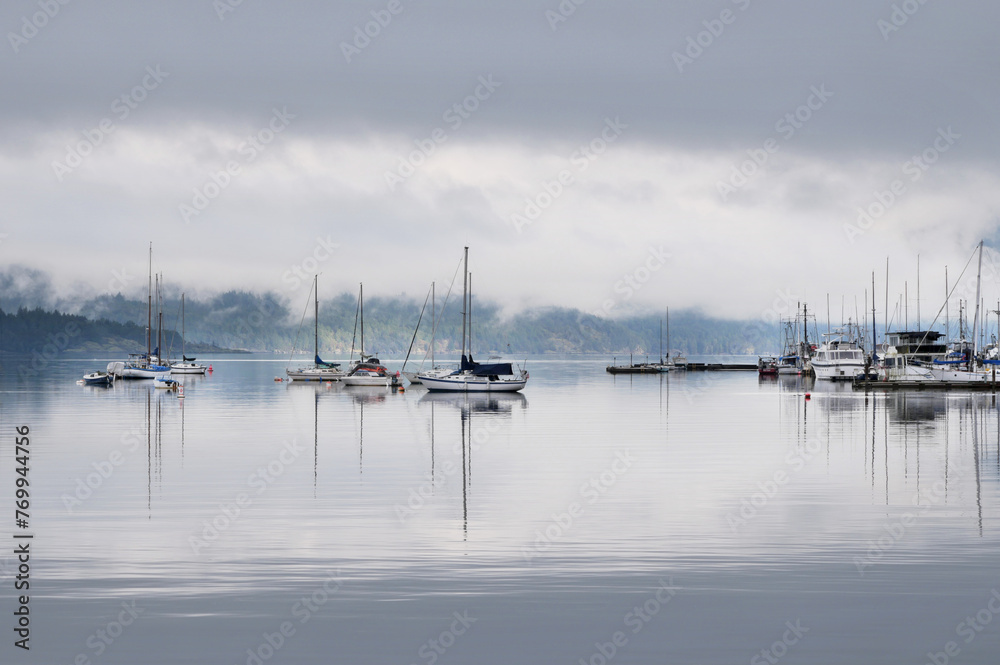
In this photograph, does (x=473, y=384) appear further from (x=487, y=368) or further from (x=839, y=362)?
(x=839, y=362)

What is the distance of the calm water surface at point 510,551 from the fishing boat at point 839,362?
98.2m

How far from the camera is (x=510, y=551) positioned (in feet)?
66.2

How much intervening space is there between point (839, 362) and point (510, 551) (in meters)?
129

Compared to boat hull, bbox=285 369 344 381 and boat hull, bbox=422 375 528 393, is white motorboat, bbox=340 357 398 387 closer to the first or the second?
boat hull, bbox=285 369 344 381

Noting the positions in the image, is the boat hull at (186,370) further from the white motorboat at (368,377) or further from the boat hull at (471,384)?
the boat hull at (471,384)

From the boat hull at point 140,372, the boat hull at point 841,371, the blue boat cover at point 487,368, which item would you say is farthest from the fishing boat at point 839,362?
the boat hull at point 140,372

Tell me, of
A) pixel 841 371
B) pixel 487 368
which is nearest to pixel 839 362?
pixel 841 371

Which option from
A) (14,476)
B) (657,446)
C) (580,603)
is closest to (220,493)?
(14,476)

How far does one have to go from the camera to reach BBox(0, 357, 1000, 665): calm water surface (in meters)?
14.2

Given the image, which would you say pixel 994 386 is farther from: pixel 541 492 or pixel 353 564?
pixel 353 564

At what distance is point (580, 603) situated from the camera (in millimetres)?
16078

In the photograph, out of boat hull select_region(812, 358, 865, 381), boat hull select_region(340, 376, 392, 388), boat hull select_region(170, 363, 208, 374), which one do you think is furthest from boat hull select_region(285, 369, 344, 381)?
boat hull select_region(812, 358, 865, 381)

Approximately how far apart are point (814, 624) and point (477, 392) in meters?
87.7

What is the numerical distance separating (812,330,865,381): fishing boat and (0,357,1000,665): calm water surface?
98.2m
